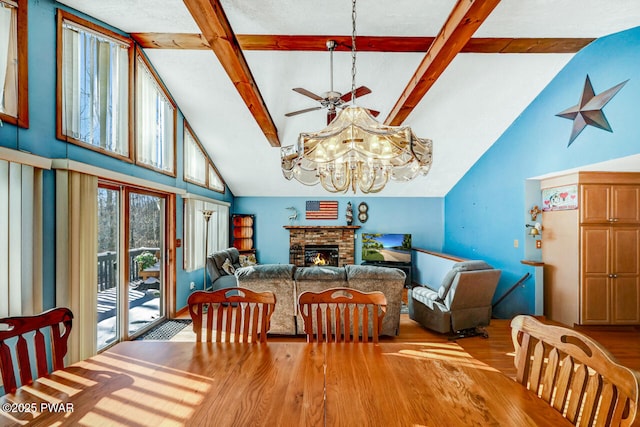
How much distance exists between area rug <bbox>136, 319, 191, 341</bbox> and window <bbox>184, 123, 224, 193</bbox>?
2.29m

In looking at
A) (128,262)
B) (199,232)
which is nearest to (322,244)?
(199,232)

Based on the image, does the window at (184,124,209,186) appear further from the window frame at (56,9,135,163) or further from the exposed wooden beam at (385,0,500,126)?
the exposed wooden beam at (385,0,500,126)

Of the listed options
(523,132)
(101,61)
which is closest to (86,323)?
(101,61)

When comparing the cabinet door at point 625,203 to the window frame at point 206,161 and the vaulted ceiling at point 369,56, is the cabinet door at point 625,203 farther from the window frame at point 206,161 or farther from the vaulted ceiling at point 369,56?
the window frame at point 206,161

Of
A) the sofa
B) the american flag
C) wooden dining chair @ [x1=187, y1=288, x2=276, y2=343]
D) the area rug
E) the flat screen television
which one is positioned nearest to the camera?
wooden dining chair @ [x1=187, y1=288, x2=276, y2=343]

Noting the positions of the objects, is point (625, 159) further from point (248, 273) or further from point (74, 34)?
point (74, 34)

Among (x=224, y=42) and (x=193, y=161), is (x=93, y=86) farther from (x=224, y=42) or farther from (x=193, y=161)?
(x=193, y=161)

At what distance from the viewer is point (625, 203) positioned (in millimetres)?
3721

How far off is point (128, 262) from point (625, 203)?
21.2 feet

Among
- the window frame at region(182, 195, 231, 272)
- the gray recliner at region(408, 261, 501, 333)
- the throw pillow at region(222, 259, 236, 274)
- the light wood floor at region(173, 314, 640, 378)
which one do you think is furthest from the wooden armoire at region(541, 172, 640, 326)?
the window frame at region(182, 195, 231, 272)

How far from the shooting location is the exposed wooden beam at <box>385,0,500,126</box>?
2018 millimetres

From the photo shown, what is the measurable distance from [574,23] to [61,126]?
5103mm

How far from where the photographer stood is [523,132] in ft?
14.4

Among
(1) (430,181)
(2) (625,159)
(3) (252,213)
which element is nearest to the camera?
(2) (625,159)
